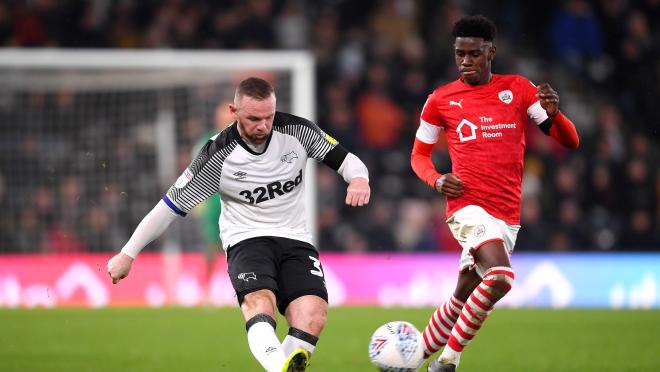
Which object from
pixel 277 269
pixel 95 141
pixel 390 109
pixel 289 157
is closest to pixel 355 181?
pixel 289 157

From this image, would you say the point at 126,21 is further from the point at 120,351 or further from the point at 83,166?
the point at 120,351

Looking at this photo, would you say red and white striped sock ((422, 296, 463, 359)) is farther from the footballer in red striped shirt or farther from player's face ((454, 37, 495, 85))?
player's face ((454, 37, 495, 85))

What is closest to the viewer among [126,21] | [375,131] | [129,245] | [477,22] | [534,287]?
[129,245]

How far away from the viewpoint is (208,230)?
12.0 metres

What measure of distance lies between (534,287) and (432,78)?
3988 mm

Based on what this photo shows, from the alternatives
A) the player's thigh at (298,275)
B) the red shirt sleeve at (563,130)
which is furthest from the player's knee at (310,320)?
the red shirt sleeve at (563,130)

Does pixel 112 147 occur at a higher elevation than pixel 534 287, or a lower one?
higher

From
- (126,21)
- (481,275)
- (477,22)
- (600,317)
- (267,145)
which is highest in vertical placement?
(126,21)

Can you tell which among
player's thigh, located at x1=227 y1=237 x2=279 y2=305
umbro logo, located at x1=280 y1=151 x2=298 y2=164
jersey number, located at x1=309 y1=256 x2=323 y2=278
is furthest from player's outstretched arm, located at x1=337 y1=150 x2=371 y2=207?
player's thigh, located at x1=227 y1=237 x2=279 y2=305

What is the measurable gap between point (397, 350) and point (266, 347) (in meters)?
1.00

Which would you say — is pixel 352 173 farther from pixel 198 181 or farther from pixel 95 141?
pixel 95 141

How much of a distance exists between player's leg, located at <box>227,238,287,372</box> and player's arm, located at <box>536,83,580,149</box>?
5.80ft

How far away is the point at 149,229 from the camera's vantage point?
582 centimetres

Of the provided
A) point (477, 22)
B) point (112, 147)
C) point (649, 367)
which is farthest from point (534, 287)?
point (477, 22)
